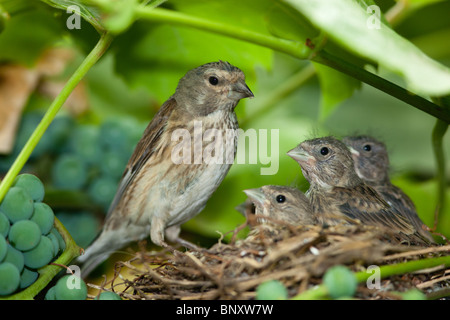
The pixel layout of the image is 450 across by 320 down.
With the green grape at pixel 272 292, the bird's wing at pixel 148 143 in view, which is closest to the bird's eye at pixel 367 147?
the bird's wing at pixel 148 143

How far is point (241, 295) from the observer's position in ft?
3.73

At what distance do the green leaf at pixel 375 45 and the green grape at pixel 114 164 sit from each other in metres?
1.18

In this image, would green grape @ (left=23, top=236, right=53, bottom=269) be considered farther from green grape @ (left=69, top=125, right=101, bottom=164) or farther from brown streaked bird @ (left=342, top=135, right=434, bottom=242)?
brown streaked bird @ (left=342, top=135, right=434, bottom=242)

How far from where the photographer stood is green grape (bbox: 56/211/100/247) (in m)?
2.01

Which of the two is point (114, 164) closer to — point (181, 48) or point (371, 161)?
point (181, 48)

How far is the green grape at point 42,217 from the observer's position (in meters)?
1.22

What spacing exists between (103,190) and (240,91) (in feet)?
2.42

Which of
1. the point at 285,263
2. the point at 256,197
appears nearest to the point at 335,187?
the point at 256,197

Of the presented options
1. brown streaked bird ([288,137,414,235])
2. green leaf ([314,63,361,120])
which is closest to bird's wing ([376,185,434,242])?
brown streaked bird ([288,137,414,235])

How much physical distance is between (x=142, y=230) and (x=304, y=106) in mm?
1114

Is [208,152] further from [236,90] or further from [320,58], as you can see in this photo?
[320,58]

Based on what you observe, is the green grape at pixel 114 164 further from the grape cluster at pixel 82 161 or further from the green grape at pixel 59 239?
the green grape at pixel 59 239

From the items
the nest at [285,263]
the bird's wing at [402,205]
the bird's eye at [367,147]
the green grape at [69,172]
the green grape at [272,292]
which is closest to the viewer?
the green grape at [272,292]

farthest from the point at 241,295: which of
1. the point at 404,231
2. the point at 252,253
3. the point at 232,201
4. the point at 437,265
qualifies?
the point at 232,201
